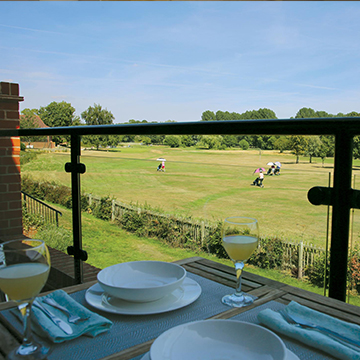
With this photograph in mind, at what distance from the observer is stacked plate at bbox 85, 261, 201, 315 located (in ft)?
2.06

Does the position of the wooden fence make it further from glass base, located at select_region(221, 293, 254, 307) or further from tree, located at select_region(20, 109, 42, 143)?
glass base, located at select_region(221, 293, 254, 307)

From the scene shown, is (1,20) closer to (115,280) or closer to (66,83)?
(66,83)

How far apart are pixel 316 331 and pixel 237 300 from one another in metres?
0.16

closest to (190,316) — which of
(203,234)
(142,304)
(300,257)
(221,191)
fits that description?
(142,304)

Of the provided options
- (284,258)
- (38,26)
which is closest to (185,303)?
(284,258)

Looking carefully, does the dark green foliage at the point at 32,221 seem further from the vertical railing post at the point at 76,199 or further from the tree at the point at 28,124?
the vertical railing post at the point at 76,199

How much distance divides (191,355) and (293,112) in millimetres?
40076

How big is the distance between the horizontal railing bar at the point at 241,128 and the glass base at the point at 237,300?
0.41 metres

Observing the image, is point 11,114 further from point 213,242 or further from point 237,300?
point 213,242

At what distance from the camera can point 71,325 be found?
0.56 m

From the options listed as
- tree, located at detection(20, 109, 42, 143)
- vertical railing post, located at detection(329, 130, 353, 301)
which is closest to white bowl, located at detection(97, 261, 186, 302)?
vertical railing post, located at detection(329, 130, 353, 301)

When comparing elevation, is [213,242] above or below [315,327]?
below

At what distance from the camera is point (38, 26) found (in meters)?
42.5

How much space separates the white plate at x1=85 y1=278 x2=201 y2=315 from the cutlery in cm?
7
